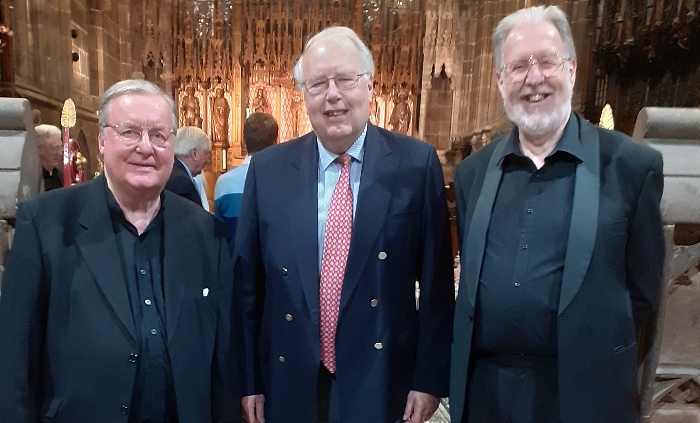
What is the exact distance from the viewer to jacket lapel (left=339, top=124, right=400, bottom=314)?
1509mm

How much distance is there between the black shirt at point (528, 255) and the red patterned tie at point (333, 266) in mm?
447

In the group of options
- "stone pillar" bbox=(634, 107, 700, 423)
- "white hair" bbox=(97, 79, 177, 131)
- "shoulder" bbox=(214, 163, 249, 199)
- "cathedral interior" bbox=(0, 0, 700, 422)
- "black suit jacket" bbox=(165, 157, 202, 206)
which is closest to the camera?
"white hair" bbox=(97, 79, 177, 131)

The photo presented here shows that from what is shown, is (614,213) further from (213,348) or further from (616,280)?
(213,348)

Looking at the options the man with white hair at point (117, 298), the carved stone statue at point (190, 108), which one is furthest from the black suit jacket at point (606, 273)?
the carved stone statue at point (190, 108)

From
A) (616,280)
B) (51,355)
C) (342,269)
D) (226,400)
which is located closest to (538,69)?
(616,280)

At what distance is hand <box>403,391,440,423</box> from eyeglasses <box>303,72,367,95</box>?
3.47ft

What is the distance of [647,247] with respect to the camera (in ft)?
4.48

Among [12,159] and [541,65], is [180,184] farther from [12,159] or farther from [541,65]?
[541,65]

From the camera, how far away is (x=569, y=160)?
1.41 meters

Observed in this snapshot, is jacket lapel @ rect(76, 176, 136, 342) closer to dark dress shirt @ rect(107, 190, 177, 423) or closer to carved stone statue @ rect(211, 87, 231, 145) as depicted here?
dark dress shirt @ rect(107, 190, 177, 423)

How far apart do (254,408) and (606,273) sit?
4.00 ft

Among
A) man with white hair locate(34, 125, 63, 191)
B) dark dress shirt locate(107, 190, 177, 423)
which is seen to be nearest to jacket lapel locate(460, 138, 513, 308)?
dark dress shirt locate(107, 190, 177, 423)

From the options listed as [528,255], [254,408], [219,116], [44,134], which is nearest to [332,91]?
[528,255]

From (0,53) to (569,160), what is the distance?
6186 millimetres
